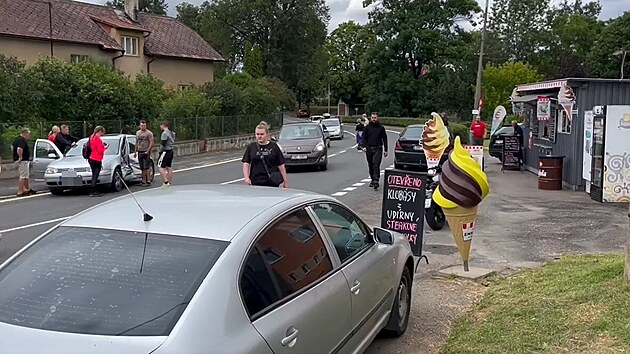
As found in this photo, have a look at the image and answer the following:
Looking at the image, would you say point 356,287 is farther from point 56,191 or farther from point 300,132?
point 300,132

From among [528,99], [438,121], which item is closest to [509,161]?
[528,99]

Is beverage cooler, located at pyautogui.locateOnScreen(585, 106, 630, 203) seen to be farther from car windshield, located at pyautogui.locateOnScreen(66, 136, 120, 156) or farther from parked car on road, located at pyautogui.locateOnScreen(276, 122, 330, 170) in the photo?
car windshield, located at pyautogui.locateOnScreen(66, 136, 120, 156)

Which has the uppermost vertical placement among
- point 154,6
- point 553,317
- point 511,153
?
point 154,6

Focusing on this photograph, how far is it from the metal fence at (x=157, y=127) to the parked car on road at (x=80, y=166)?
4.39 m

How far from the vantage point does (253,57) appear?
221ft

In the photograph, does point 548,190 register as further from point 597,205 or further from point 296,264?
point 296,264

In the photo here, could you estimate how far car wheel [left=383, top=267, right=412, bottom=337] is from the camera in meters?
5.90

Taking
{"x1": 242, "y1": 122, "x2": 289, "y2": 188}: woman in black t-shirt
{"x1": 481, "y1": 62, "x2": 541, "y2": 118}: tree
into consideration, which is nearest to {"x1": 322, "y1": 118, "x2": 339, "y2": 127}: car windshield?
{"x1": 481, "y1": 62, "x2": 541, "y2": 118}: tree

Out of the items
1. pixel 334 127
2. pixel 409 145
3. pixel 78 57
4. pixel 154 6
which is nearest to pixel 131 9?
pixel 78 57

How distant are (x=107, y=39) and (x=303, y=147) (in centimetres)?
2492

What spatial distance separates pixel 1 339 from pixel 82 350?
428mm

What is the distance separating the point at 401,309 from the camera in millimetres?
6102

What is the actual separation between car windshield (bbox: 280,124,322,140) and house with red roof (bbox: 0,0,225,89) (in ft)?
59.2

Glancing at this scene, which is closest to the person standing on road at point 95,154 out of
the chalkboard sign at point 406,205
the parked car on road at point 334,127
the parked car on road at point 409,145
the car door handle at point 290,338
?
the parked car on road at point 409,145
